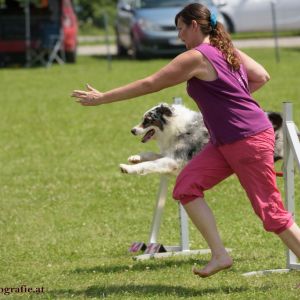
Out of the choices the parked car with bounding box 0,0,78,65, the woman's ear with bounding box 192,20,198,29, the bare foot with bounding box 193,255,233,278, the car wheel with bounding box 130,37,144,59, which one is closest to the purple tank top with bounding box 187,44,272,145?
the woman's ear with bounding box 192,20,198,29

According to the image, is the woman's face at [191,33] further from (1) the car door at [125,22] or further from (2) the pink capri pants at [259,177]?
(1) the car door at [125,22]

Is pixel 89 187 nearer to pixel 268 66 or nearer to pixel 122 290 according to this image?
pixel 122 290

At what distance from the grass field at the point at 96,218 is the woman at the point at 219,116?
0.46 metres

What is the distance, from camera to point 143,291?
6.09 m

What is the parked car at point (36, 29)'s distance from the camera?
83.5 feet

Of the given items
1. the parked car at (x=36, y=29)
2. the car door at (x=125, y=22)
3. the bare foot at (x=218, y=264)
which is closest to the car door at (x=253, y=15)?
the car door at (x=125, y=22)

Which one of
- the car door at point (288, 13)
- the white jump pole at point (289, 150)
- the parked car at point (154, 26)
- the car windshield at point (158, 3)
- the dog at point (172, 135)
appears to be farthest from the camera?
the car door at point (288, 13)

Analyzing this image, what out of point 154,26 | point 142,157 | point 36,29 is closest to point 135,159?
point 142,157

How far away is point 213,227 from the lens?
19.4 feet

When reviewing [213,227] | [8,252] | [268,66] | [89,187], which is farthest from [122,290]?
[268,66]

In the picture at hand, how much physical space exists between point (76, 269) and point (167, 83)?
6.41ft

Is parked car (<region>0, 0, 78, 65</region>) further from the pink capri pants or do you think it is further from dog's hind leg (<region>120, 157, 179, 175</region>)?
the pink capri pants

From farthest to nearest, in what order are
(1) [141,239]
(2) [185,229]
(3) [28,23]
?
1. (3) [28,23]
2. (1) [141,239]
3. (2) [185,229]

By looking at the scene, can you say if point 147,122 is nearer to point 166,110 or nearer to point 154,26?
A: point 166,110
